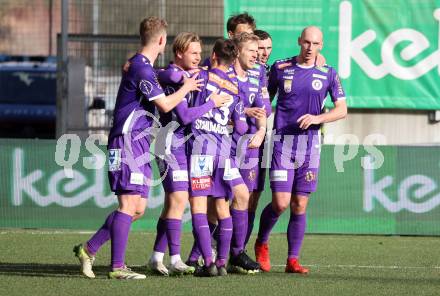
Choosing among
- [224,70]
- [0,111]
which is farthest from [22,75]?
[224,70]

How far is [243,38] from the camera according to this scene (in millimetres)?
9922

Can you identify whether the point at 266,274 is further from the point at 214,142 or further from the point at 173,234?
the point at 214,142

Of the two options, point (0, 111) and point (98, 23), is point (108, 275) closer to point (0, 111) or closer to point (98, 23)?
point (98, 23)

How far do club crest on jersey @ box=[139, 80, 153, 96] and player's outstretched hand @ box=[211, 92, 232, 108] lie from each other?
62 cm

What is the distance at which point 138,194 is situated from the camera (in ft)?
29.9

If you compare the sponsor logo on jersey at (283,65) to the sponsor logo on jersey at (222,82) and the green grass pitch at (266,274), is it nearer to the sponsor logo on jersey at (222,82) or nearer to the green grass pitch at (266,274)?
the sponsor logo on jersey at (222,82)

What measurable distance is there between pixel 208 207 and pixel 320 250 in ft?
7.78

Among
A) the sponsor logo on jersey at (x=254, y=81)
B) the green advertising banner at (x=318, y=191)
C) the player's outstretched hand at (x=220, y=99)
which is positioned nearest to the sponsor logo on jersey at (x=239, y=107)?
the player's outstretched hand at (x=220, y=99)

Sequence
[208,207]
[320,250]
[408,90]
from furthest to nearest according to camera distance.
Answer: [408,90] < [320,250] < [208,207]

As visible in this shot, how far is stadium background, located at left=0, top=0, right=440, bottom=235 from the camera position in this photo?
14.0 meters

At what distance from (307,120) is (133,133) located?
175 cm

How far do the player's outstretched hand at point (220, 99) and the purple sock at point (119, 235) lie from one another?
1.18m

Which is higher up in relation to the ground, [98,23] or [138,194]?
[98,23]

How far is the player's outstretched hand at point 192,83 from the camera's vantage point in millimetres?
9086
